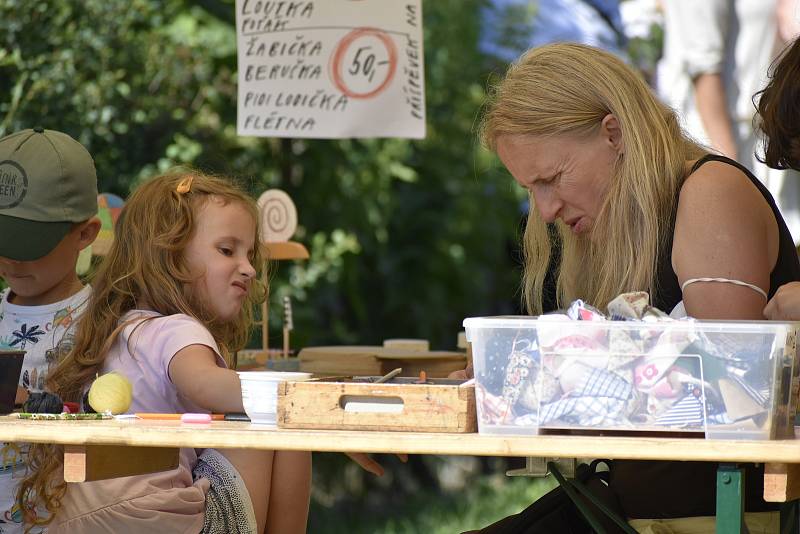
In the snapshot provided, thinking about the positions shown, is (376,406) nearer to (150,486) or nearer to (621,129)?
(150,486)

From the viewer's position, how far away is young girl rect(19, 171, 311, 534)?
1975 millimetres

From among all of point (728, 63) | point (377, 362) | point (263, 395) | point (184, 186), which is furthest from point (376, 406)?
point (728, 63)

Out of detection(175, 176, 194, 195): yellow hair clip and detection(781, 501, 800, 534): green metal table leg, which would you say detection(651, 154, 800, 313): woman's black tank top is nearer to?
detection(781, 501, 800, 534): green metal table leg

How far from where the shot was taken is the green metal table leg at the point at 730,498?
141 cm

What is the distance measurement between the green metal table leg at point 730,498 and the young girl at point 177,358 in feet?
2.83

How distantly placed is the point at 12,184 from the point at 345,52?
133 cm

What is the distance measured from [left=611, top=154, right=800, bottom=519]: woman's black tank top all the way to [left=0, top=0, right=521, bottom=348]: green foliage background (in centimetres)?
153

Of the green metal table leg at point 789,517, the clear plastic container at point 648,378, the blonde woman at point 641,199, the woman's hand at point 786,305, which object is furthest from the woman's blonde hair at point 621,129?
the clear plastic container at point 648,378

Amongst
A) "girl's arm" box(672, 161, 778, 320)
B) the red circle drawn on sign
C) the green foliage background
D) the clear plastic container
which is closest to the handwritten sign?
the red circle drawn on sign

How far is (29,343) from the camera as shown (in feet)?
8.13

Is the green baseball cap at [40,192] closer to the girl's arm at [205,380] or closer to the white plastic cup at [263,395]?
the girl's arm at [205,380]

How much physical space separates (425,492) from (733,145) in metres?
2.67

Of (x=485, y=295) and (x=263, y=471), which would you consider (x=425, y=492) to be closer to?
(x=485, y=295)

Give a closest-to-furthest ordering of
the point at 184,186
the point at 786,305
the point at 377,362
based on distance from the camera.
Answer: the point at 786,305 → the point at 184,186 → the point at 377,362
